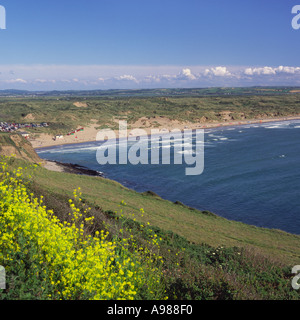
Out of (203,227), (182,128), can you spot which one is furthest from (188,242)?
(182,128)

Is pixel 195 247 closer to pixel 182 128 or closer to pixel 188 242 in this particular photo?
pixel 188 242

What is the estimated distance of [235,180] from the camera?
132 ft

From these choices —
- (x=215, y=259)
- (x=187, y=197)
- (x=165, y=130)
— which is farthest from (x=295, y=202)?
(x=165, y=130)

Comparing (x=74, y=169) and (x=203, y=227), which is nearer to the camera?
(x=203, y=227)

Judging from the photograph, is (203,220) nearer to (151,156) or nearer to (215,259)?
(215,259)

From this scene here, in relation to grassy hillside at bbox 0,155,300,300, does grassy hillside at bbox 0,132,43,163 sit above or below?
above

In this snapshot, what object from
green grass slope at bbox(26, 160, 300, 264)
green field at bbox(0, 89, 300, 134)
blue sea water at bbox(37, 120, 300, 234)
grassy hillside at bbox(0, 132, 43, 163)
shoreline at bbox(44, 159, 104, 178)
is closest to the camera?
green grass slope at bbox(26, 160, 300, 264)

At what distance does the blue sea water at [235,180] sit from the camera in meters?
29.4

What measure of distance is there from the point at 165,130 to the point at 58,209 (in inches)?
3305

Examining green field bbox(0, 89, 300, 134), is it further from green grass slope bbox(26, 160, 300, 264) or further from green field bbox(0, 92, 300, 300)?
green grass slope bbox(26, 160, 300, 264)

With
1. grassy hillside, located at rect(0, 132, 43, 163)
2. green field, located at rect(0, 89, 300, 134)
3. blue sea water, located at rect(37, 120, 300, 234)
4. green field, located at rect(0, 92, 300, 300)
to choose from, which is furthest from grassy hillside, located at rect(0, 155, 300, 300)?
green field, located at rect(0, 89, 300, 134)

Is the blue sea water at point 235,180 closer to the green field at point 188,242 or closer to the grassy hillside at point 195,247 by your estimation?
the green field at point 188,242

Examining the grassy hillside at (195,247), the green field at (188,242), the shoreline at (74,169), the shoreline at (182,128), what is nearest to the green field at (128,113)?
the shoreline at (182,128)

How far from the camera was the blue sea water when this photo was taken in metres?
29.4
